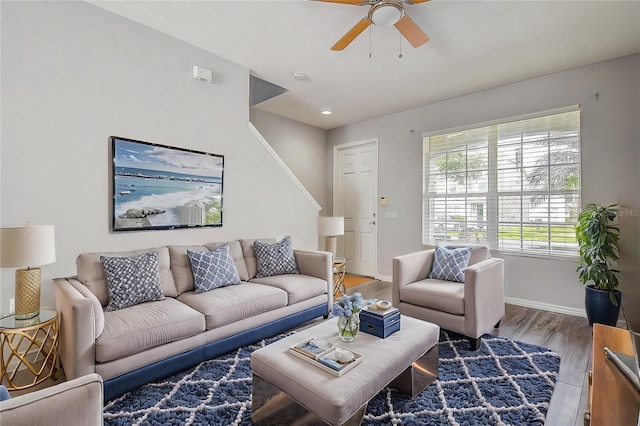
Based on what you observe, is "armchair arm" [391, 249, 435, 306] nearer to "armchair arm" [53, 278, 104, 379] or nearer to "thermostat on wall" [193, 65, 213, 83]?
"armchair arm" [53, 278, 104, 379]

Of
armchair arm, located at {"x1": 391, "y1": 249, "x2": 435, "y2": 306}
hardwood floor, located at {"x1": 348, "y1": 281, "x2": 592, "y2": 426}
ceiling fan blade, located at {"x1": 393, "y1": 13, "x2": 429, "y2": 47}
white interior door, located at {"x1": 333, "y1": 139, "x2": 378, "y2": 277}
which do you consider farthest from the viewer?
white interior door, located at {"x1": 333, "y1": 139, "x2": 378, "y2": 277}

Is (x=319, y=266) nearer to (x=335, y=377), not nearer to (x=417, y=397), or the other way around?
(x=417, y=397)

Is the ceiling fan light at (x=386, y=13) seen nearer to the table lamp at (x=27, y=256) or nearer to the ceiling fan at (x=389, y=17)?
the ceiling fan at (x=389, y=17)

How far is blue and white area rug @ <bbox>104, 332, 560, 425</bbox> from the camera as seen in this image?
1750mm

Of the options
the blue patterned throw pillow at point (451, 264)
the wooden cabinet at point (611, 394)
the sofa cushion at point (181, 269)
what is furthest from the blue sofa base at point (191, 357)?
the wooden cabinet at point (611, 394)

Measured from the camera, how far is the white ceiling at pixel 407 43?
2498 millimetres

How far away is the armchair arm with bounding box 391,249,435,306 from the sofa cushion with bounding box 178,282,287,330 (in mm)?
1063

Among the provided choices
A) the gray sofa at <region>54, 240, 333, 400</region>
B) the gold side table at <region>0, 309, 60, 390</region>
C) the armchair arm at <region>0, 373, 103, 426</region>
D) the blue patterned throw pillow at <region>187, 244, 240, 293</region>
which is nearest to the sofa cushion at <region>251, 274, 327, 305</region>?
the gray sofa at <region>54, 240, 333, 400</region>

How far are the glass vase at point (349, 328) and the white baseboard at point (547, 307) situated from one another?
9.19 ft

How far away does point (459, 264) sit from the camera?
3.12m

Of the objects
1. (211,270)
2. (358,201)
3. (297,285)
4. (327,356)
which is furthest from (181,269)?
(358,201)

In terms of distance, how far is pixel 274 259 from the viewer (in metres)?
3.33

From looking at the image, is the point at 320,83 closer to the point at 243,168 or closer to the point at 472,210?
the point at 243,168

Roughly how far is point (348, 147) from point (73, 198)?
4.09m
